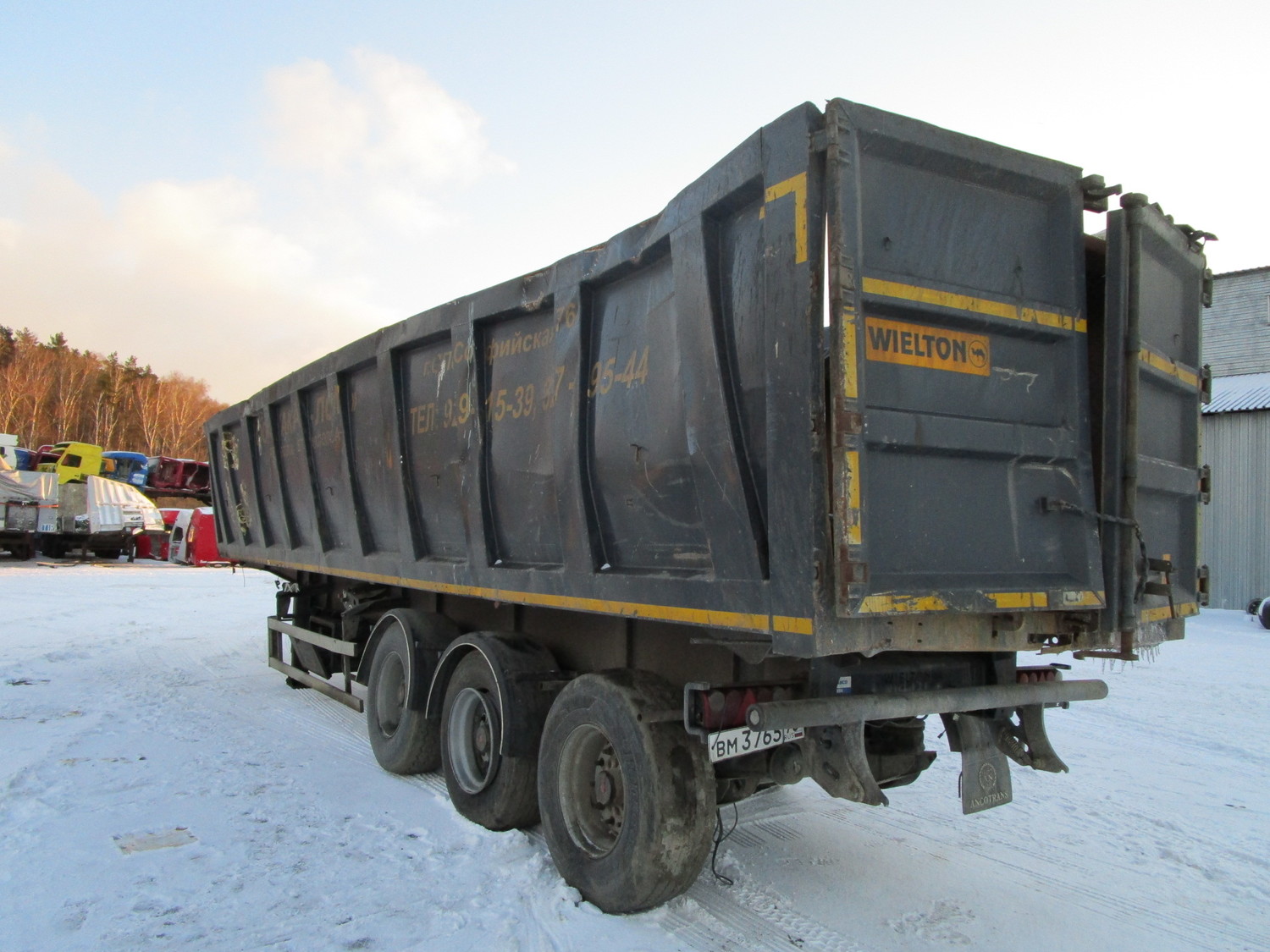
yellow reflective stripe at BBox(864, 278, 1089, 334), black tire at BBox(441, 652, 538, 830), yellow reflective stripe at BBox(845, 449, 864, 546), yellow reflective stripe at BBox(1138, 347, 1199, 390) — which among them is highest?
yellow reflective stripe at BBox(864, 278, 1089, 334)

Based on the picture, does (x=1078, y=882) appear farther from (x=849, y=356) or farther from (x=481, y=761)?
(x=481, y=761)

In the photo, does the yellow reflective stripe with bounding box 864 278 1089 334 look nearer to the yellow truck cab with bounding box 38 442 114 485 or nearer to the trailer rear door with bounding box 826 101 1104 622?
the trailer rear door with bounding box 826 101 1104 622

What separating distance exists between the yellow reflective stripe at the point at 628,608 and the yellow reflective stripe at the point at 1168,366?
2009 mm

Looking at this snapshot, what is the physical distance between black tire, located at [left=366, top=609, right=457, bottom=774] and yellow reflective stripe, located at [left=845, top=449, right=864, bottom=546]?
3853mm

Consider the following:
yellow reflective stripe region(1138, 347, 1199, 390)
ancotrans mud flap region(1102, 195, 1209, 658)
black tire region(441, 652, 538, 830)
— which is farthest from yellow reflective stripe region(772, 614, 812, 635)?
black tire region(441, 652, 538, 830)

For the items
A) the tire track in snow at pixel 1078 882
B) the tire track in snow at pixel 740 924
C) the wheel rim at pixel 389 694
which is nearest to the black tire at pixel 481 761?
the tire track in snow at pixel 740 924

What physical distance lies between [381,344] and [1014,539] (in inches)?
176

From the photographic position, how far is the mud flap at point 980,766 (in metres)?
3.64

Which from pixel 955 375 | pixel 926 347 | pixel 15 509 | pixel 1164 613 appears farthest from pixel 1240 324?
pixel 15 509

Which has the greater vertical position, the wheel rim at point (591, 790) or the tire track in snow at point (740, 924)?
the wheel rim at point (591, 790)

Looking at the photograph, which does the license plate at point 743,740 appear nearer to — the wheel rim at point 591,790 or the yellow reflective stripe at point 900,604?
the wheel rim at point 591,790

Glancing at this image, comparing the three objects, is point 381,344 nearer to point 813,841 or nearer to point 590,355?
point 590,355

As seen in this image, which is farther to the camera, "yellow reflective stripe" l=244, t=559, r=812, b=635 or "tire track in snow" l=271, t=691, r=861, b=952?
"tire track in snow" l=271, t=691, r=861, b=952

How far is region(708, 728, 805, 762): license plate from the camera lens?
3.42 meters
